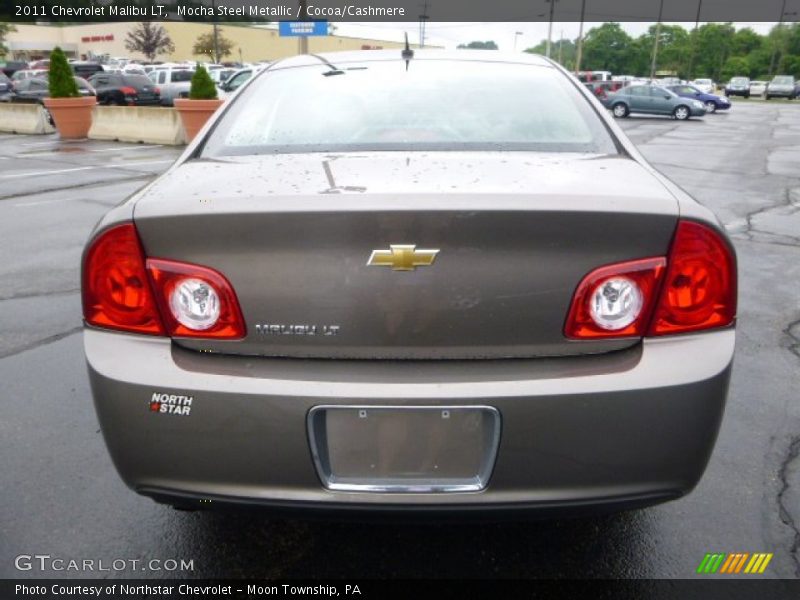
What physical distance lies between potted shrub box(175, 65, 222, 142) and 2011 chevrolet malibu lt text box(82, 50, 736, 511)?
45.2 ft

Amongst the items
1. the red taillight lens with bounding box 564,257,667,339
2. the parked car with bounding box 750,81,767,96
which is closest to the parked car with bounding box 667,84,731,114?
the parked car with bounding box 750,81,767,96

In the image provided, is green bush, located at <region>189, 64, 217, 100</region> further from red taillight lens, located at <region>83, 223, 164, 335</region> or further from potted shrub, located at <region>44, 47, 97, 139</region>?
red taillight lens, located at <region>83, 223, 164, 335</region>

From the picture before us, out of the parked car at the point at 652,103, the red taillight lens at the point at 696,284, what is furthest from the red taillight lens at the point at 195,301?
the parked car at the point at 652,103

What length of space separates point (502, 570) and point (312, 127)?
1622mm

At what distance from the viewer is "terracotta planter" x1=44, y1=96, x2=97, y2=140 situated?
658 inches

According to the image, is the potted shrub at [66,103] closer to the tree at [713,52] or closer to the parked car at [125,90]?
the parked car at [125,90]

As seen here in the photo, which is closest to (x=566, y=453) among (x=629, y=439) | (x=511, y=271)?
(x=629, y=439)

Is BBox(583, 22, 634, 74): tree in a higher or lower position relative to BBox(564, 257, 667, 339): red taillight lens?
higher

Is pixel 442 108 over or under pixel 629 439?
over

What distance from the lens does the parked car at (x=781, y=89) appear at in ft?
186

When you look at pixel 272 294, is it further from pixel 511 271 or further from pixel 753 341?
pixel 753 341

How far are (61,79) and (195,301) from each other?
1778 cm

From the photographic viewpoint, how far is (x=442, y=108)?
254 cm

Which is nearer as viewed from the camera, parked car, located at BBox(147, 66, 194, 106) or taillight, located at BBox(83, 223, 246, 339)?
taillight, located at BBox(83, 223, 246, 339)
